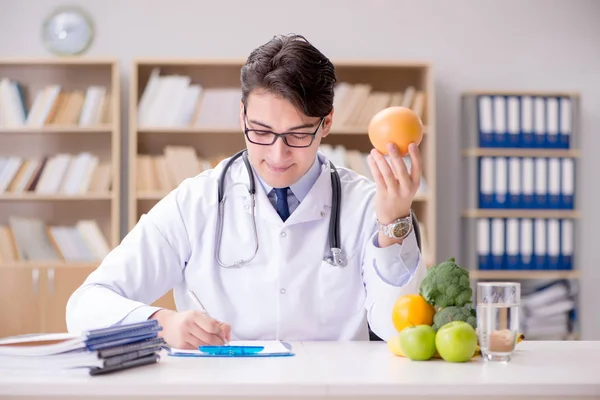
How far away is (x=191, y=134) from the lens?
14.9 feet

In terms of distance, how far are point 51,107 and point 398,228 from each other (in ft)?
10.3

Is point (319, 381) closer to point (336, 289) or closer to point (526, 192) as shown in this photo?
point (336, 289)

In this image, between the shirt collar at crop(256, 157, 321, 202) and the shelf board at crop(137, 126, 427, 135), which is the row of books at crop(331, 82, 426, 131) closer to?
the shelf board at crop(137, 126, 427, 135)

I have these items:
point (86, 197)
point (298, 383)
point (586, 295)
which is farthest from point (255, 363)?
point (586, 295)

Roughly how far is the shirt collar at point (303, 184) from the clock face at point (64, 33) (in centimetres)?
286

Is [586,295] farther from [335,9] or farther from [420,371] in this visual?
[420,371]

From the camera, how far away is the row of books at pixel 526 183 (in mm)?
4406

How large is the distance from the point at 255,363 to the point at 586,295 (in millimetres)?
3883

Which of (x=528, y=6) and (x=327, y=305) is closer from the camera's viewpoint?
(x=327, y=305)

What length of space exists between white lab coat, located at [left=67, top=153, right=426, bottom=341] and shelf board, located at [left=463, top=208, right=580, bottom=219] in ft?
8.28

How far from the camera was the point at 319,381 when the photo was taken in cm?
119

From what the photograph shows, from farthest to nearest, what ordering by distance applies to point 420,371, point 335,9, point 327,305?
point 335,9 → point 327,305 → point 420,371

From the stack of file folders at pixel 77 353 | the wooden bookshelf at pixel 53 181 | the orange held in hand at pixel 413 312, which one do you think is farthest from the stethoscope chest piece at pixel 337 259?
the wooden bookshelf at pixel 53 181

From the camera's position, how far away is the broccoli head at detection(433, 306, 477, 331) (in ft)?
4.75
